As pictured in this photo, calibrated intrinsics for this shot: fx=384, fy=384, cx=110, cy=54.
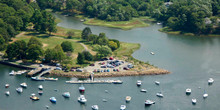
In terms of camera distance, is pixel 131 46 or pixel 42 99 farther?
pixel 131 46

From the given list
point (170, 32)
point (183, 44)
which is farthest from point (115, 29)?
point (183, 44)

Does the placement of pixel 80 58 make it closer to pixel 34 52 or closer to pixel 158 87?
pixel 34 52

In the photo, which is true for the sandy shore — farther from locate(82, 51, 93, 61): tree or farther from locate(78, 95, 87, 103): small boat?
locate(78, 95, 87, 103): small boat

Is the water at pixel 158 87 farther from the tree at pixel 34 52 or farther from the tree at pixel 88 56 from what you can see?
the tree at pixel 88 56

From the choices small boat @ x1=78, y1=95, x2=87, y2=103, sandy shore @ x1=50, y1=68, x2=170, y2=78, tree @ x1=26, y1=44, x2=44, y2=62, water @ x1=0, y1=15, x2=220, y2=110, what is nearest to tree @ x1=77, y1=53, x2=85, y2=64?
sandy shore @ x1=50, y1=68, x2=170, y2=78

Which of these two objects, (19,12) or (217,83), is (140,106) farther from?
(19,12)

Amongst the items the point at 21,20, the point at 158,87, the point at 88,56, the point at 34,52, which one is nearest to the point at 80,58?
the point at 88,56

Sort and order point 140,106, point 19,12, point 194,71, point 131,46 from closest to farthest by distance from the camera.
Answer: point 140,106
point 194,71
point 131,46
point 19,12

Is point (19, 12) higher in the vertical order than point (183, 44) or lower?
higher
